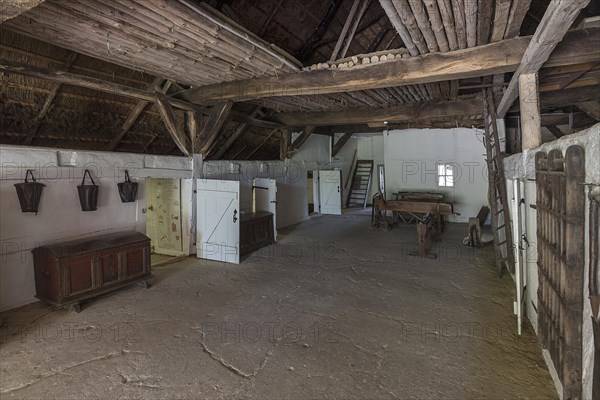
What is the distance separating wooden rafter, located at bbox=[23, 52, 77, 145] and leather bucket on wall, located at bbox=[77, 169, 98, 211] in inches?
29.2

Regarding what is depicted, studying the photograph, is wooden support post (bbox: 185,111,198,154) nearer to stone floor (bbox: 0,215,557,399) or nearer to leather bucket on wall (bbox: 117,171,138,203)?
leather bucket on wall (bbox: 117,171,138,203)

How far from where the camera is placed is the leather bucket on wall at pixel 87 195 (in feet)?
14.3

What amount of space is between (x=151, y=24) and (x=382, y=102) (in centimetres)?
430

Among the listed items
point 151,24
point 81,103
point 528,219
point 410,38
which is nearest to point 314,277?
point 528,219

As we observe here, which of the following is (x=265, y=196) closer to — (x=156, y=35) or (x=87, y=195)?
(x=87, y=195)

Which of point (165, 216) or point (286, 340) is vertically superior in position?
point (165, 216)

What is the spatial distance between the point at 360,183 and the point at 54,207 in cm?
1065

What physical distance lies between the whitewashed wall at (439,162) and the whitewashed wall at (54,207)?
6.94 meters

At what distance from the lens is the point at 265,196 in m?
7.23

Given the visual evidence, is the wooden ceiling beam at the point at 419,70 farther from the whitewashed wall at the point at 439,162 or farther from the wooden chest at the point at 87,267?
the whitewashed wall at the point at 439,162

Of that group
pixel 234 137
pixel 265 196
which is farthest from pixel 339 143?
pixel 234 137

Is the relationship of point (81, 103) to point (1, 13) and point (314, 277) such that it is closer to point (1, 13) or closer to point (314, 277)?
point (1, 13)

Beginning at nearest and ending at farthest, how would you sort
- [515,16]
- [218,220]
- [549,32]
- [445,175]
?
1. [549,32]
2. [515,16]
3. [218,220]
4. [445,175]

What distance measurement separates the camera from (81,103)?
14.5ft
